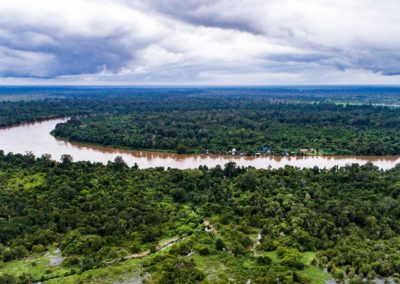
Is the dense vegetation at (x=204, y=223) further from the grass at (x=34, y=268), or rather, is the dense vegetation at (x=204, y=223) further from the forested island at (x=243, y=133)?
the forested island at (x=243, y=133)

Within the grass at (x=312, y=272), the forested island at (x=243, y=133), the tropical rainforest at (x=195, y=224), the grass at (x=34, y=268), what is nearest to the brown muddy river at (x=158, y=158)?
the forested island at (x=243, y=133)

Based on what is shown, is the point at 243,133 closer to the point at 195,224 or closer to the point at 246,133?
the point at 246,133

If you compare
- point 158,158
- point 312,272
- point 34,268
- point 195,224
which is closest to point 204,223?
point 195,224

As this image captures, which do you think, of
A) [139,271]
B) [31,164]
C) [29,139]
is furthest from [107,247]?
→ [29,139]

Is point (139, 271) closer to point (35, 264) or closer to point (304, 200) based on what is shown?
point (35, 264)

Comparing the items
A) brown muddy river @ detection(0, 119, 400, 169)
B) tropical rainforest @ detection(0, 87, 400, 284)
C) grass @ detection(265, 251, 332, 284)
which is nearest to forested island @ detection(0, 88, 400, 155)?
brown muddy river @ detection(0, 119, 400, 169)

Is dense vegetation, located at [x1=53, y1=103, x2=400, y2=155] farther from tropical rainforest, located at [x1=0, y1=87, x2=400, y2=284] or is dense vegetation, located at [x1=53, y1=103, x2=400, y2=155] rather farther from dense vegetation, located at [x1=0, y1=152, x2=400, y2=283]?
dense vegetation, located at [x1=0, y1=152, x2=400, y2=283]
